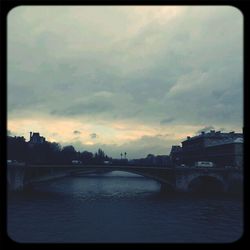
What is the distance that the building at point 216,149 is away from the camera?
58.5 metres

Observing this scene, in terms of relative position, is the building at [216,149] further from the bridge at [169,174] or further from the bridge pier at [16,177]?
the bridge pier at [16,177]

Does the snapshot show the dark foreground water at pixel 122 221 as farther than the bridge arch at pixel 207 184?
No

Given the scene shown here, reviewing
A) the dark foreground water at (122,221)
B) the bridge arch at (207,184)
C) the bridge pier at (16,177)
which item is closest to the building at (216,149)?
the bridge arch at (207,184)

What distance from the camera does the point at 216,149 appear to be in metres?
67.1

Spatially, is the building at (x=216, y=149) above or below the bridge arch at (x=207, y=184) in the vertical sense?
above

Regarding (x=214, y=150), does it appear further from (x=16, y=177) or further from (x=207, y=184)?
(x=16, y=177)

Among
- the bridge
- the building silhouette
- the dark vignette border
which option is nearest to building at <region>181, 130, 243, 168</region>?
the building silhouette
